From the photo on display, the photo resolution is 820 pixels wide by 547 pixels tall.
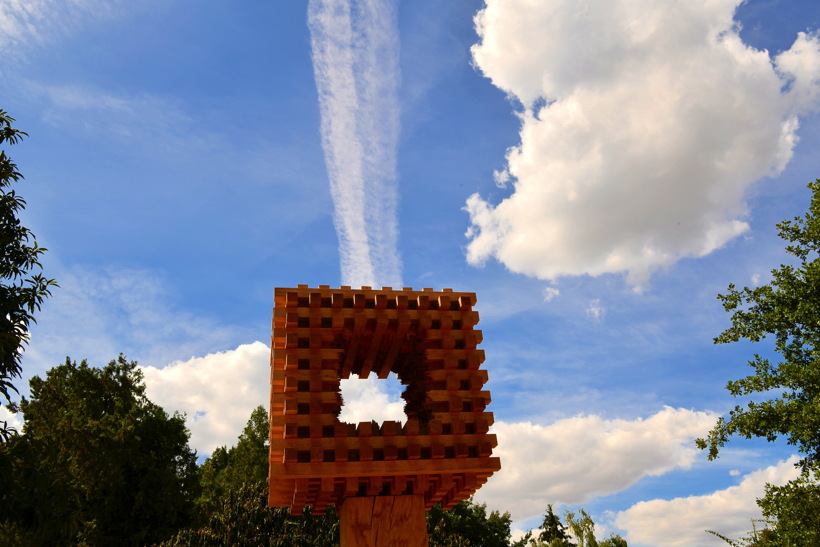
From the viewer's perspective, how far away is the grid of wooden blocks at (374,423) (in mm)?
7570

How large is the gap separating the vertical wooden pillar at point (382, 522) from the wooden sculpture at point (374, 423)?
12mm

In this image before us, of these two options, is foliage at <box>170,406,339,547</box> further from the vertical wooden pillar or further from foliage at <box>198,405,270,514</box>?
the vertical wooden pillar

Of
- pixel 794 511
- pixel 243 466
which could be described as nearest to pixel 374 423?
pixel 794 511

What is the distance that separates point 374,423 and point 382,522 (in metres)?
Answer: 1.24

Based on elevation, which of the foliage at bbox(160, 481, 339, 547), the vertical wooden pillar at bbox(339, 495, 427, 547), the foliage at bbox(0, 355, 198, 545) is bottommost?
the vertical wooden pillar at bbox(339, 495, 427, 547)

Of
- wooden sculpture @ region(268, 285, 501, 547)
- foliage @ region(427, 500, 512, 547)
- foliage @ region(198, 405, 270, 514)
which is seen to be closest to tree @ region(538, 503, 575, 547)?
foliage @ region(427, 500, 512, 547)

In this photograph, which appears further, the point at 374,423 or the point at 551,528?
the point at 551,528

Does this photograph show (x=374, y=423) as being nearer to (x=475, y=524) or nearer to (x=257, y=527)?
(x=257, y=527)

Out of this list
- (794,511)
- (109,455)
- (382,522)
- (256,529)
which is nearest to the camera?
(382,522)

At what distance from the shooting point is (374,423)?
25.9 ft

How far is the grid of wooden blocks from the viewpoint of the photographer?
7.57m

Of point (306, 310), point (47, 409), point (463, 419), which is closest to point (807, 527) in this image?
point (463, 419)

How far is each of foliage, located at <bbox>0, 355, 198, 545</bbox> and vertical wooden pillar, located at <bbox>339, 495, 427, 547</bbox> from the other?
69.0 feet

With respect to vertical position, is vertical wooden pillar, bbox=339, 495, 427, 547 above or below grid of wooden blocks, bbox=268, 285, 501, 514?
below
